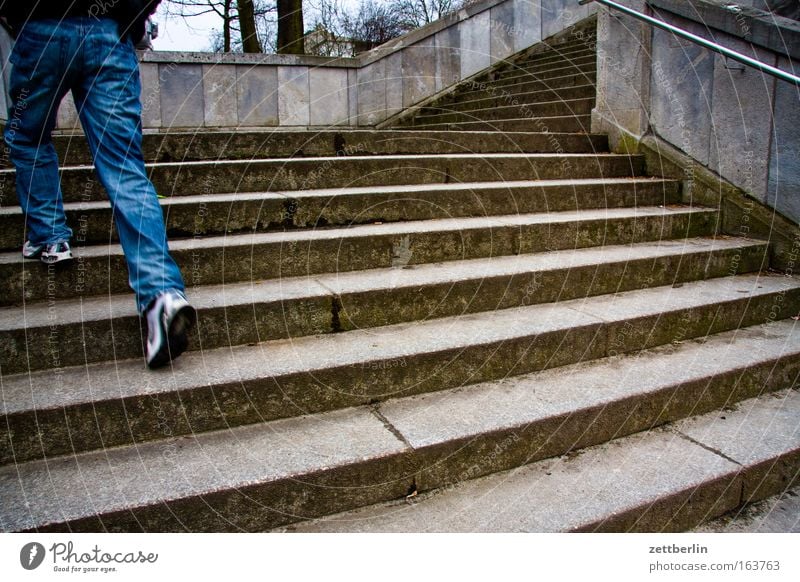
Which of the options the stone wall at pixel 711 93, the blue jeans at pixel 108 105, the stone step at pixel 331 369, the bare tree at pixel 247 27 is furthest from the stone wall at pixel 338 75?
the stone step at pixel 331 369

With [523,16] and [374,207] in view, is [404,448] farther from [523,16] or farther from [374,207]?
[523,16]

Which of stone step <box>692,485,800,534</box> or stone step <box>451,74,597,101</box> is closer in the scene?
stone step <box>692,485,800,534</box>

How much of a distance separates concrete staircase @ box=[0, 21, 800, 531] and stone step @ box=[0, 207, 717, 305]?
0.5 inches

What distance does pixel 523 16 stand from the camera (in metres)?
9.30

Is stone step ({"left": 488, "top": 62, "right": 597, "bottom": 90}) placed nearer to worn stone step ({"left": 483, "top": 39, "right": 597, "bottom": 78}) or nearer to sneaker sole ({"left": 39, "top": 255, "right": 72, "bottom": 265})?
worn stone step ({"left": 483, "top": 39, "right": 597, "bottom": 78})

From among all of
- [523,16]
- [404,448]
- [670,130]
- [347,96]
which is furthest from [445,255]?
[523,16]

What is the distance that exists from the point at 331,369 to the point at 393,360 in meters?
0.30

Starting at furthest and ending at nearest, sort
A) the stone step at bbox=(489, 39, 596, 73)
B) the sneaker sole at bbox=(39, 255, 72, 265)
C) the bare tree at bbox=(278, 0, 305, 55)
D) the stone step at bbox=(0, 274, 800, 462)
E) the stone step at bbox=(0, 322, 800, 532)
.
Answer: the bare tree at bbox=(278, 0, 305, 55) < the stone step at bbox=(489, 39, 596, 73) < the sneaker sole at bbox=(39, 255, 72, 265) < the stone step at bbox=(0, 274, 800, 462) < the stone step at bbox=(0, 322, 800, 532)

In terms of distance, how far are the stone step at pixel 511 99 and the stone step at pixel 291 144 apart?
168cm

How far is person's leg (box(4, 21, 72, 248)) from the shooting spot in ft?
8.50

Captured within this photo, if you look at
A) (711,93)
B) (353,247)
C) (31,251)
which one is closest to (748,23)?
(711,93)

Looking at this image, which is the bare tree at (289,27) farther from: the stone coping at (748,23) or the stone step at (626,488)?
the stone step at (626,488)

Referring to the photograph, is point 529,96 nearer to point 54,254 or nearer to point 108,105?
point 108,105

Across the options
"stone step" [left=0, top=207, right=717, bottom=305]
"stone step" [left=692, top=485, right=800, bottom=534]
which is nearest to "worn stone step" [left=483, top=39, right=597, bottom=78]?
"stone step" [left=0, top=207, right=717, bottom=305]
